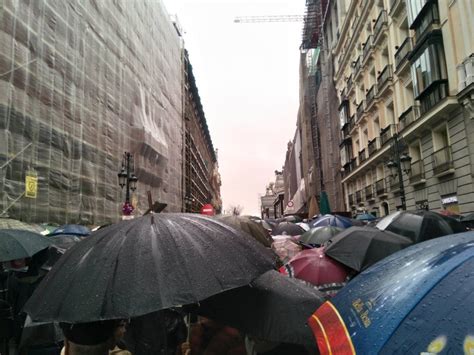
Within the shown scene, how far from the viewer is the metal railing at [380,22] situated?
25.7 meters

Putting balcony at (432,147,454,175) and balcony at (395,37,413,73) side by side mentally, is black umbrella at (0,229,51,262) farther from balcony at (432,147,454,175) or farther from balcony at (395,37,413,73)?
balcony at (395,37,413,73)

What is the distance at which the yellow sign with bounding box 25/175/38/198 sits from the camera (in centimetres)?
1279

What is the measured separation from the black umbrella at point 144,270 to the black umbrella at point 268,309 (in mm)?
232

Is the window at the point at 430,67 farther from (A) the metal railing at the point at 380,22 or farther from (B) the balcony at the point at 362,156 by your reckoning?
(B) the balcony at the point at 362,156

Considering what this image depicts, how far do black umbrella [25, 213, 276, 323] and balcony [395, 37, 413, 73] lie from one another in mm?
21857

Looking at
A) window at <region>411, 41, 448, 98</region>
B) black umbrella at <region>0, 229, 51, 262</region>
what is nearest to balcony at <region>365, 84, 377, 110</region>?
window at <region>411, 41, 448, 98</region>

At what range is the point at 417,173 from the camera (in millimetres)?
21562

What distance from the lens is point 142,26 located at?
2567cm

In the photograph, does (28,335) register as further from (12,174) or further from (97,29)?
(97,29)

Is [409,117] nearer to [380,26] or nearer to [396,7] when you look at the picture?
[396,7]

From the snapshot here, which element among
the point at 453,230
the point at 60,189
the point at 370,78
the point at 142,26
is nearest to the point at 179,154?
the point at 142,26

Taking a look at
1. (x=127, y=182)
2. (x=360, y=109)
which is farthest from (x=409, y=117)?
(x=127, y=182)

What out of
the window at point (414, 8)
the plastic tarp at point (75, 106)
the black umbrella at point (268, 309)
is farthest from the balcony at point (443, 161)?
the black umbrella at point (268, 309)

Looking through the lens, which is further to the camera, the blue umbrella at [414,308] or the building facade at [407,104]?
the building facade at [407,104]
